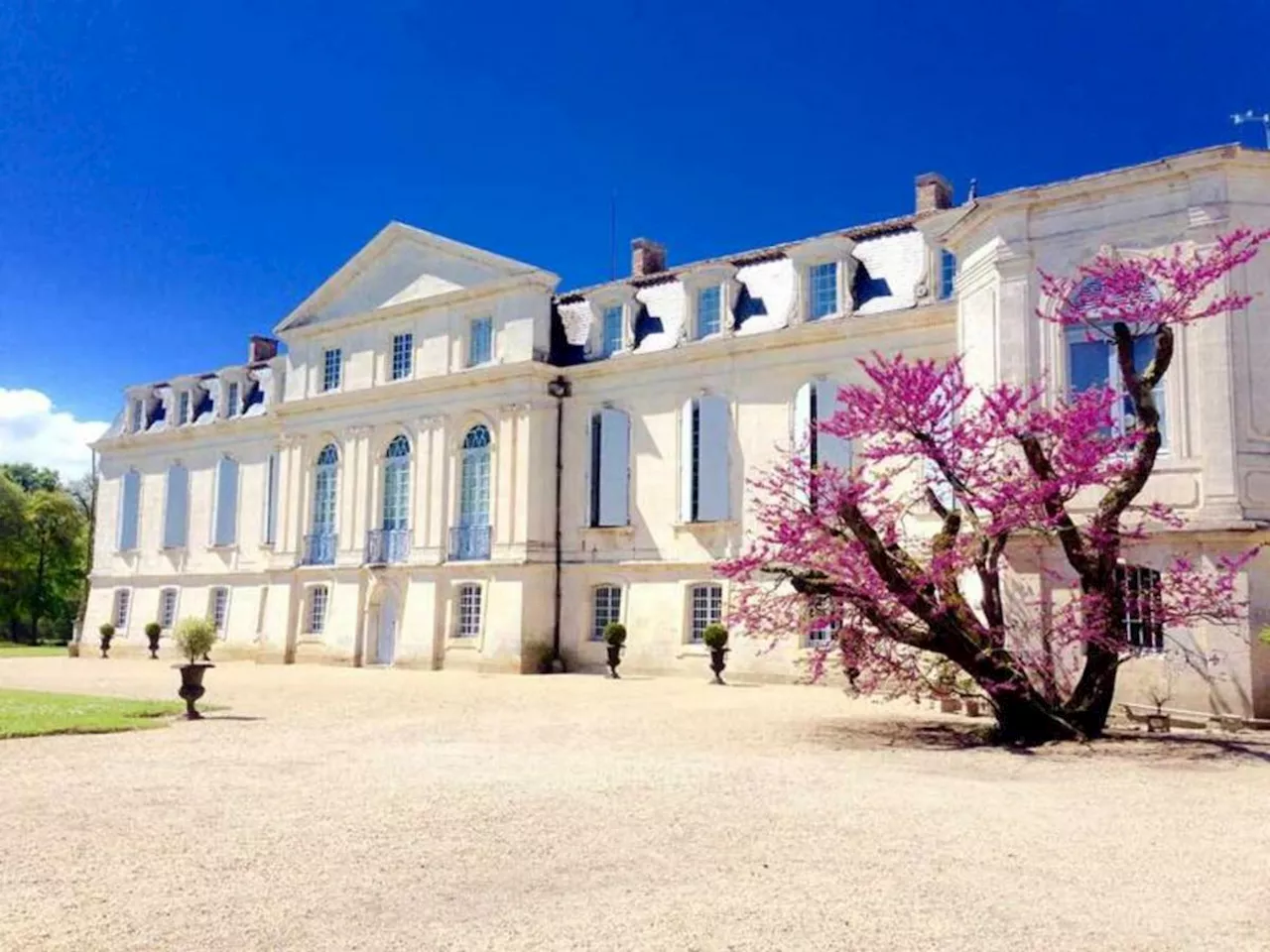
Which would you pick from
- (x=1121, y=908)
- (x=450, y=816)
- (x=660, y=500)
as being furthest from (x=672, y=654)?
(x=1121, y=908)

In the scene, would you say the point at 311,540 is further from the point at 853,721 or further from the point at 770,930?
the point at 770,930

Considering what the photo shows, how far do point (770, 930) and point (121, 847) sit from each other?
156 inches

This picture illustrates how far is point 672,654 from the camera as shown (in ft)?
74.1

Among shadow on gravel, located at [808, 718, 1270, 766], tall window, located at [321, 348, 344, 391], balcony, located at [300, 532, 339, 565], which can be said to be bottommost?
shadow on gravel, located at [808, 718, 1270, 766]

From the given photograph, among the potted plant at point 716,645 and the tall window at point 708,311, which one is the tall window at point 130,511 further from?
the potted plant at point 716,645

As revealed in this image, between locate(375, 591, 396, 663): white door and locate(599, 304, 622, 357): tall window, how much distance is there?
25.9ft

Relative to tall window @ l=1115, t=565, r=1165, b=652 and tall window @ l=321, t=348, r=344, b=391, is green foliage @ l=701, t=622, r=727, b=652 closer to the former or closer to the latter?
tall window @ l=1115, t=565, r=1165, b=652

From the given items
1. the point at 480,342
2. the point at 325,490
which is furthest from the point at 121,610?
the point at 480,342

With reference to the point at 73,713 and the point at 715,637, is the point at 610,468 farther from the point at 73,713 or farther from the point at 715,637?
the point at 73,713

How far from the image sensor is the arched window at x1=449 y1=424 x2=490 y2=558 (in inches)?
981

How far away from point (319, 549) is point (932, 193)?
17.0m

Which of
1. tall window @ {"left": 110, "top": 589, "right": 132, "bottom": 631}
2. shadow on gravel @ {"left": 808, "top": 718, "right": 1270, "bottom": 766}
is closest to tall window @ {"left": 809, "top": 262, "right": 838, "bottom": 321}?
shadow on gravel @ {"left": 808, "top": 718, "right": 1270, "bottom": 766}

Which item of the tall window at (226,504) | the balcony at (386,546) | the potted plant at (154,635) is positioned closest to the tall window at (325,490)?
the balcony at (386,546)

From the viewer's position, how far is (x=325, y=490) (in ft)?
93.1
